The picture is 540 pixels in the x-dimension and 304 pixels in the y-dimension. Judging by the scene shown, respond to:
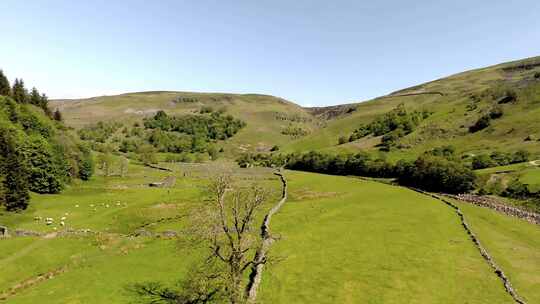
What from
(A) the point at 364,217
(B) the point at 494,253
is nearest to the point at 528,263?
(B) the point at 494,253

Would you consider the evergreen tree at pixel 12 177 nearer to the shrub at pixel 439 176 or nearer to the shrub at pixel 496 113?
the shrub at pixel 439 176

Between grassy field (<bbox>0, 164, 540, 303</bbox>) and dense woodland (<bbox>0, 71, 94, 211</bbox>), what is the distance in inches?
288

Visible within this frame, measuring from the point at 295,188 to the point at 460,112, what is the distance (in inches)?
5072

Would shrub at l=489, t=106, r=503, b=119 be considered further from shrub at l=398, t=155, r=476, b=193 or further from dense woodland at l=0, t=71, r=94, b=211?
dense woodland at l=0, t=71, r=94, b=211

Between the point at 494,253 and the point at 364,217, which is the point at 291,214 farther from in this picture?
the point at 494,253

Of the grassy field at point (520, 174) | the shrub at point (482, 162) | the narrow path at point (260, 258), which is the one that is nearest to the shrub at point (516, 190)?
the grassy field at point (520, 174)

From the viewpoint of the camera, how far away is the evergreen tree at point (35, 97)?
154125mm

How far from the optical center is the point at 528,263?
151ft

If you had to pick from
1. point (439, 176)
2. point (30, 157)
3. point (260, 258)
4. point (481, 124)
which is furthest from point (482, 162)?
point (30, 157)

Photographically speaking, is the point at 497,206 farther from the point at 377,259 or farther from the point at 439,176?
the point at 377,259

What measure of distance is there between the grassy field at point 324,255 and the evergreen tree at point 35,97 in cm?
8674

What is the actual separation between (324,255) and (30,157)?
84.2m

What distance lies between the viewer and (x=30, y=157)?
310ft

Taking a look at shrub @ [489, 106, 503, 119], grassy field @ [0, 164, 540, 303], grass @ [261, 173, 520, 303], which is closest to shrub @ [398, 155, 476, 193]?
grassy field @ [0, 164, 540, 303]
